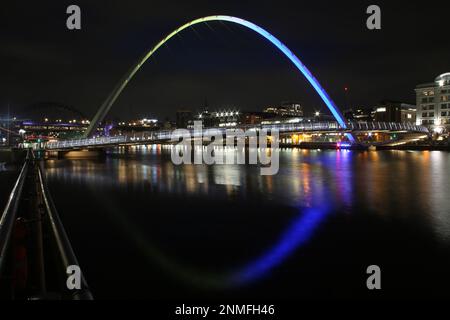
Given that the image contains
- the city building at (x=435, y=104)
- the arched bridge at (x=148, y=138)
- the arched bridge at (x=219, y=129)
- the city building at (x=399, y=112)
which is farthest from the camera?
the city building at (x=399, y=112)

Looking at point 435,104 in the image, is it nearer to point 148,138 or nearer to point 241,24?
point 241,24

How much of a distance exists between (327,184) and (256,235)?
13.2m

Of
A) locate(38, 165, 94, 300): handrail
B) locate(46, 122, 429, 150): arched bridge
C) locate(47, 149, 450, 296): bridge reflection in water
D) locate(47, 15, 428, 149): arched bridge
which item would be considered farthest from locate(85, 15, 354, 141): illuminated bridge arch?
locate(38, 165, 94, 300): handrail

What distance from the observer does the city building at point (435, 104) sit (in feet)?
283

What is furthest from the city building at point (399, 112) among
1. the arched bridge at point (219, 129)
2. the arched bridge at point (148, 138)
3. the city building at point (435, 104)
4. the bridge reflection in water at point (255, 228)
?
the bridge reflection in water at point (255, 228)

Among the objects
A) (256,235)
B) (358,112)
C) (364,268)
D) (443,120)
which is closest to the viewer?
(364,268)

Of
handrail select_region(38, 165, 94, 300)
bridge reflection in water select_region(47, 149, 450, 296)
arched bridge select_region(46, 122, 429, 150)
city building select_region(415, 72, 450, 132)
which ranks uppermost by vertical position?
city building select_region(415, 72, 450, 132)

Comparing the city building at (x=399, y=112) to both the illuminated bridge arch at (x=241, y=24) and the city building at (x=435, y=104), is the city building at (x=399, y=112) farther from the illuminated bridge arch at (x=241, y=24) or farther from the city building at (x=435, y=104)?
the illuminated bridge arch at (x=241, y=24)

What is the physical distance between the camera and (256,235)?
10.8m

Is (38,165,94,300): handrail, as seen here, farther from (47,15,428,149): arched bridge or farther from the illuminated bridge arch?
the illuminated bridge arch

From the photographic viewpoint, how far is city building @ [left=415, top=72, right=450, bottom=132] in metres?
86.2
